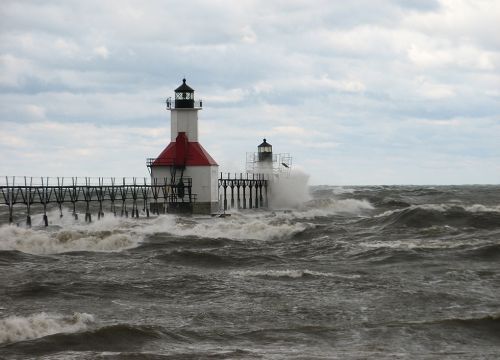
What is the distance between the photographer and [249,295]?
19109mm

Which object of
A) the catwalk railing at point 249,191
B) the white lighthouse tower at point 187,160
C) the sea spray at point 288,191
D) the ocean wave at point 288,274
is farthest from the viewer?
the sea spray at point 288,191

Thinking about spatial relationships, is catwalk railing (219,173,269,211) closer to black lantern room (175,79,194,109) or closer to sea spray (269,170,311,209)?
sea spray (269,170,311,209)

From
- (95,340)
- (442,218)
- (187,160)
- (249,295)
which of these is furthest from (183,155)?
(95,340)

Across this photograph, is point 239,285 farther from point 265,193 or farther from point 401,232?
point 265,193

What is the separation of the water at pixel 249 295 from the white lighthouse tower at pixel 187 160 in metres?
Answer: 15.8

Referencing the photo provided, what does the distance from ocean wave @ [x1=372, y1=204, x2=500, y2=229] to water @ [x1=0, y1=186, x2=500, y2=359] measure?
11.4 feet

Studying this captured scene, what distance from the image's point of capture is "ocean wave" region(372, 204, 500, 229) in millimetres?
38031

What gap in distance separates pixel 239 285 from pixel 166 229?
54.8 ft

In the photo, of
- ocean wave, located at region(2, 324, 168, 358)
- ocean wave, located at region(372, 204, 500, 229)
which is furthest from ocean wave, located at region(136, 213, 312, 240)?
ocean wave, located at region(2, 324, 168, 358)

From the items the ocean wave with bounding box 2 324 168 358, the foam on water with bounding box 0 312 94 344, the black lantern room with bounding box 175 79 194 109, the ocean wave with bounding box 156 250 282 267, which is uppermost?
the black lantern room with bounding box 175 79 194 109

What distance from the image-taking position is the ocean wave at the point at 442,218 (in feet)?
125

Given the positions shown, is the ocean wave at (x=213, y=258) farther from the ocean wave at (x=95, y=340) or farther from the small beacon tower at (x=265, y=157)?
the small beacon tower at (x=265, y=157)

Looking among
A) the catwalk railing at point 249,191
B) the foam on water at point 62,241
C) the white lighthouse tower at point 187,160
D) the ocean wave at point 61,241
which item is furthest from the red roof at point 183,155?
the ocean wave at point 61,241

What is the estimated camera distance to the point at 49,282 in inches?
802
